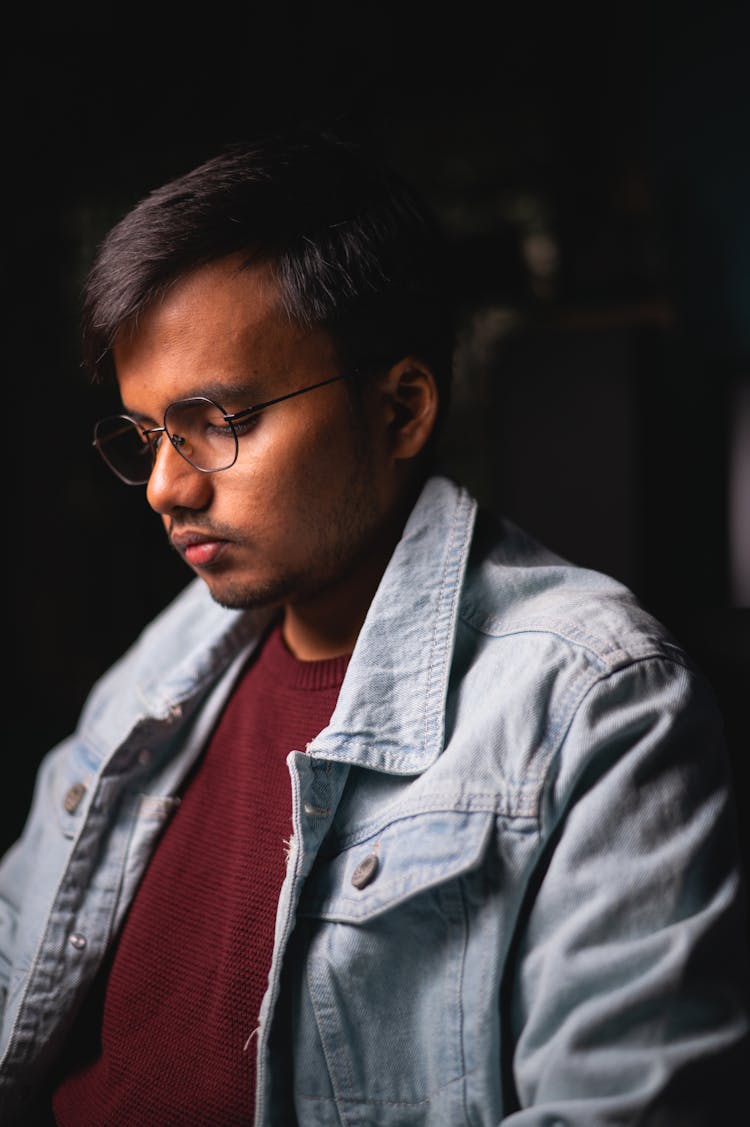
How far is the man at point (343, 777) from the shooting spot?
96 cm

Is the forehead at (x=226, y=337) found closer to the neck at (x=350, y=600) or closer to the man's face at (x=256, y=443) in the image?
the man's face at (x=256, y=443)

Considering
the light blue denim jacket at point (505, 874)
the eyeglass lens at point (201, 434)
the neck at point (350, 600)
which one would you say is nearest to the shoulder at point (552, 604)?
the light blue denim jacket at point (505, 874)

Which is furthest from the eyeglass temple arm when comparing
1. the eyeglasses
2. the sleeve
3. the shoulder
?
the sleeve

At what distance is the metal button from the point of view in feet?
4.81

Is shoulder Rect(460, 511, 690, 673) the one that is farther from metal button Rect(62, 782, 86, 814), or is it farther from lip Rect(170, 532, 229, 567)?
metal button Rect(62, 782, 86, 814)

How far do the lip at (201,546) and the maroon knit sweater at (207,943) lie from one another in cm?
22

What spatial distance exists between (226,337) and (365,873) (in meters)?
0.67

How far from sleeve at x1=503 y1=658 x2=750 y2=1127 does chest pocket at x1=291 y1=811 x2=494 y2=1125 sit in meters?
0.08

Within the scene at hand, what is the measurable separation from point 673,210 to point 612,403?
3.57 ft

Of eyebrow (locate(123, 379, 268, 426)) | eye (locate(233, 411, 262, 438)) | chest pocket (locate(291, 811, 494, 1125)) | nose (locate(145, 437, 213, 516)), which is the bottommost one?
chest pocket (locate(291, 811, 494, 1125))

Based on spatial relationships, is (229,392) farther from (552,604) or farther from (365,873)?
(365,873)

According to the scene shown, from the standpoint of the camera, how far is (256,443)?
1.22 m

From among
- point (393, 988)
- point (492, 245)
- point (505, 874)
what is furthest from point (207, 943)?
point (492, 245)

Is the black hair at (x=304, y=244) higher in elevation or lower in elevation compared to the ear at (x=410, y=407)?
higher
